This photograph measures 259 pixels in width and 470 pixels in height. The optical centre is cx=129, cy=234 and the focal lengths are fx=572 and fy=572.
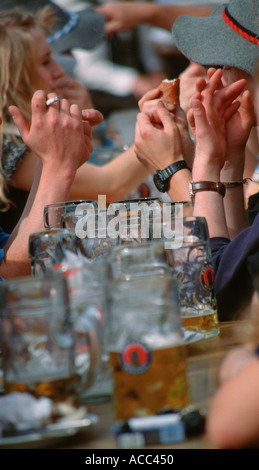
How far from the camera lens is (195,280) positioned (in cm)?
91

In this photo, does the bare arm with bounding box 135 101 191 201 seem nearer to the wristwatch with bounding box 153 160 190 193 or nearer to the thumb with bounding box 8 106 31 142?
the wristwatch with bounding box 153 160 190 193

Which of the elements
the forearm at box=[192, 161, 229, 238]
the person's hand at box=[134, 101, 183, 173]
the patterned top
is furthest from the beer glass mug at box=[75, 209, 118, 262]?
the patterned top

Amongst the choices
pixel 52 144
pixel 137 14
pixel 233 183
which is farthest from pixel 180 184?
pixel 137 14

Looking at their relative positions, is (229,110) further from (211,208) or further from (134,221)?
(134,221)

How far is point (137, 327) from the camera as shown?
58 cm

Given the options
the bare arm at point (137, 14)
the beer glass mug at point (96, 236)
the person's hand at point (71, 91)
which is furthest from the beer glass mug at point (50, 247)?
the bare arm at point (137, 14)

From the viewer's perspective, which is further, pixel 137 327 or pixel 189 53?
pixel 189 53

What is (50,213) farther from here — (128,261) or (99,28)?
(99,28)

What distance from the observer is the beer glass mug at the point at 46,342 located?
0.59 m

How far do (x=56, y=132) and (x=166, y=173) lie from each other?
0.98 ft

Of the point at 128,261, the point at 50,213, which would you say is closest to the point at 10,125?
the point at 50,213

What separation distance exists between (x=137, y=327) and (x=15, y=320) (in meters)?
0.13

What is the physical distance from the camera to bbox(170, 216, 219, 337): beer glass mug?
35.3 inches

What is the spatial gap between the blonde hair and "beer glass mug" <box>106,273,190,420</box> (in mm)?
1651
